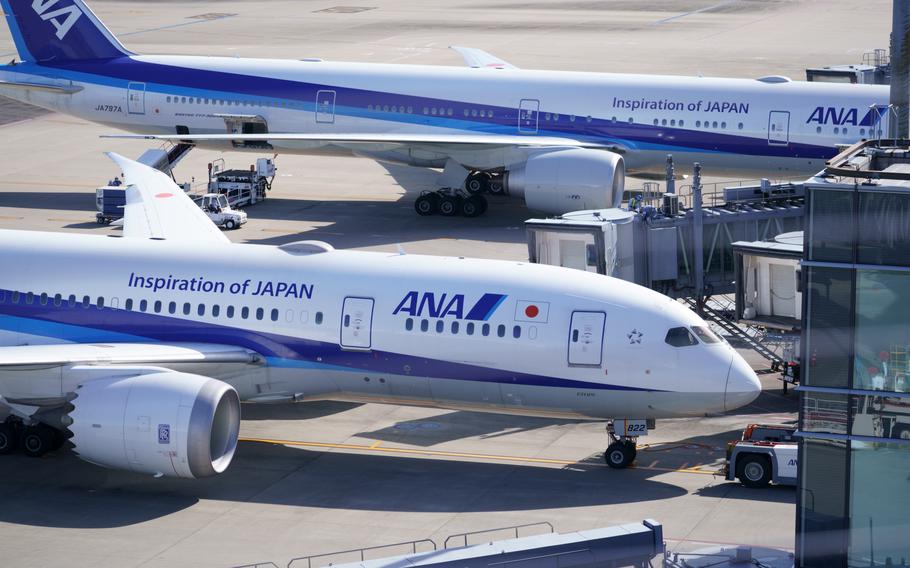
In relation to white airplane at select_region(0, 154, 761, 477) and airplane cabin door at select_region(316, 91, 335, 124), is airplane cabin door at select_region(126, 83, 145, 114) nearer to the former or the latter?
airplane cabin door at select_region(316, 91, 335, 124)

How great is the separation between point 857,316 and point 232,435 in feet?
44.5

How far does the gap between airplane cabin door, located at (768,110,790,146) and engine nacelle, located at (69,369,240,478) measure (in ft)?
86.5

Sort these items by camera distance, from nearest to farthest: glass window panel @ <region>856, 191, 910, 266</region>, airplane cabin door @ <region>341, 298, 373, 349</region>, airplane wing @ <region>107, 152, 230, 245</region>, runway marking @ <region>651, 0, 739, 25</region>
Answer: glass window panel @ <region>856, 191, 910, 266</region>, airplane cabin door @ <region>341, 298, 373, 349</region>, airplane wing @ <region>107, 152, 230, 245</region>, runway marking @ <region>651, 0, 739, 25</region>

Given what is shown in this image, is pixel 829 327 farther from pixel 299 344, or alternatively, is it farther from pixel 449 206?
pixel 449 206

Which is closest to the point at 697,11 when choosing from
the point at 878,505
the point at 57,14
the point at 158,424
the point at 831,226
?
→ the point at 57,14

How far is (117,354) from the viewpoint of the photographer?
28.6m

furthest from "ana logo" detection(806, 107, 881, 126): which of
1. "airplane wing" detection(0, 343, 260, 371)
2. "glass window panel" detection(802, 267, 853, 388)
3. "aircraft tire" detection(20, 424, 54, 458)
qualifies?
"glass window panel" detection(802, 267, 853, 388)

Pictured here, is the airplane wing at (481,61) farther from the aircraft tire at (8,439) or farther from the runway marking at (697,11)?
the runway marking at (697,11)

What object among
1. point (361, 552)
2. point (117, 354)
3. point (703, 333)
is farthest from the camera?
point (117, 354)

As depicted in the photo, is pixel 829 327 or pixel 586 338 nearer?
pixel 829 327

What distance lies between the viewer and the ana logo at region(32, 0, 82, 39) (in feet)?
172

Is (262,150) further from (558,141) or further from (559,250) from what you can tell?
(559,250)

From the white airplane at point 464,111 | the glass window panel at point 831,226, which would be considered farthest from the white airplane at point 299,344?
the white airplane at point 464,111

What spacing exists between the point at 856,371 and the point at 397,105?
111 ft
